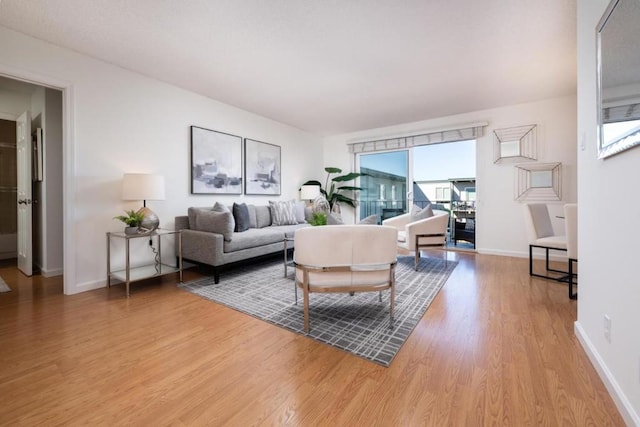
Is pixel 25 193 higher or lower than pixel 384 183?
lower

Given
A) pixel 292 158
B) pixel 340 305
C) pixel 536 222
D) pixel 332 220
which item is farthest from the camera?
pixel 292 158

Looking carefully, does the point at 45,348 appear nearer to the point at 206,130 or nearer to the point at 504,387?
the point at 504,387

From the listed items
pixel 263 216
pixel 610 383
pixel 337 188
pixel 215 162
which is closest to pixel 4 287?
pixel 215 162

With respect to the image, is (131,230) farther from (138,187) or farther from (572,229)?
(572,229)

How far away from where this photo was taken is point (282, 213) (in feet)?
14.8

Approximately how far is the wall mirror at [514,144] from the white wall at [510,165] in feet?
0.23

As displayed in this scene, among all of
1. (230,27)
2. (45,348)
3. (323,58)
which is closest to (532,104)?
(323,58)

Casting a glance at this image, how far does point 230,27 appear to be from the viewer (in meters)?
2.29

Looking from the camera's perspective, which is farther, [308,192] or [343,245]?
[308,192]

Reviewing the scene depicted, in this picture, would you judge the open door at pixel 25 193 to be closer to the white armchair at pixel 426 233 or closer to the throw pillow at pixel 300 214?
the throw pillow at pixel 300 214

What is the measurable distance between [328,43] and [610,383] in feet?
9.88

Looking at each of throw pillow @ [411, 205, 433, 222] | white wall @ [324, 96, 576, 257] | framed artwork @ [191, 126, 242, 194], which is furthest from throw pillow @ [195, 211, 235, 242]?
white wall @ [324, 96, 576, 257]

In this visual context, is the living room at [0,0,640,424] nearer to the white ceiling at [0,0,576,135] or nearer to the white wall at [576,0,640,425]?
the white wall at [576,0,640,425]

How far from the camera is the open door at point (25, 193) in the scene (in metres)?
3.23
